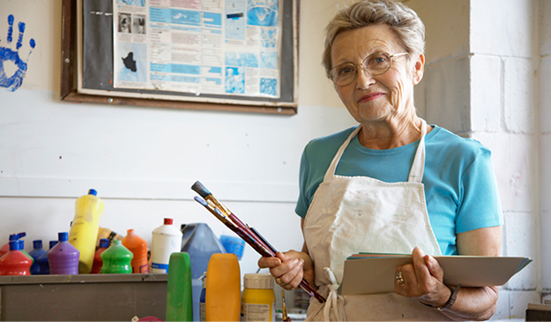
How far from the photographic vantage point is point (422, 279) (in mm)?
863

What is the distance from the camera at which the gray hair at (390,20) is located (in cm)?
112

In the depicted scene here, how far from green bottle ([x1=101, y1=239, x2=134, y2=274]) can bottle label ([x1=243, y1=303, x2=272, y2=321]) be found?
47 centimetres

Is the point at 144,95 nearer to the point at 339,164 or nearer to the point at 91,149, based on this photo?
the point at 91,149

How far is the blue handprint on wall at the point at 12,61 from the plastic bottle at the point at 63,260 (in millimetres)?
672

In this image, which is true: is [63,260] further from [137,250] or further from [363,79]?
[363,79]

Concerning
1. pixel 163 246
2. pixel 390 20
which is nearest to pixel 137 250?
pixel 163 246

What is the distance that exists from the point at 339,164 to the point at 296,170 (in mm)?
839

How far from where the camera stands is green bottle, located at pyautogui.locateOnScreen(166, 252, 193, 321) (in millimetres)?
1321

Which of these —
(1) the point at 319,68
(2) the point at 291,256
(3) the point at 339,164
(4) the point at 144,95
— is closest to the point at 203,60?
(4) the point at 144,95

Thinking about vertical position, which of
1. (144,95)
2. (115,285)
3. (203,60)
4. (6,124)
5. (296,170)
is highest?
(203,60)

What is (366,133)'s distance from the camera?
122cm

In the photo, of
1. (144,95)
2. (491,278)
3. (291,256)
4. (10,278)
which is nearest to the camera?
(491,278)

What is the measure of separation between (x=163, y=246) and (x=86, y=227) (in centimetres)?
27

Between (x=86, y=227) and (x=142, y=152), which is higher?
(x=142, y=152)
